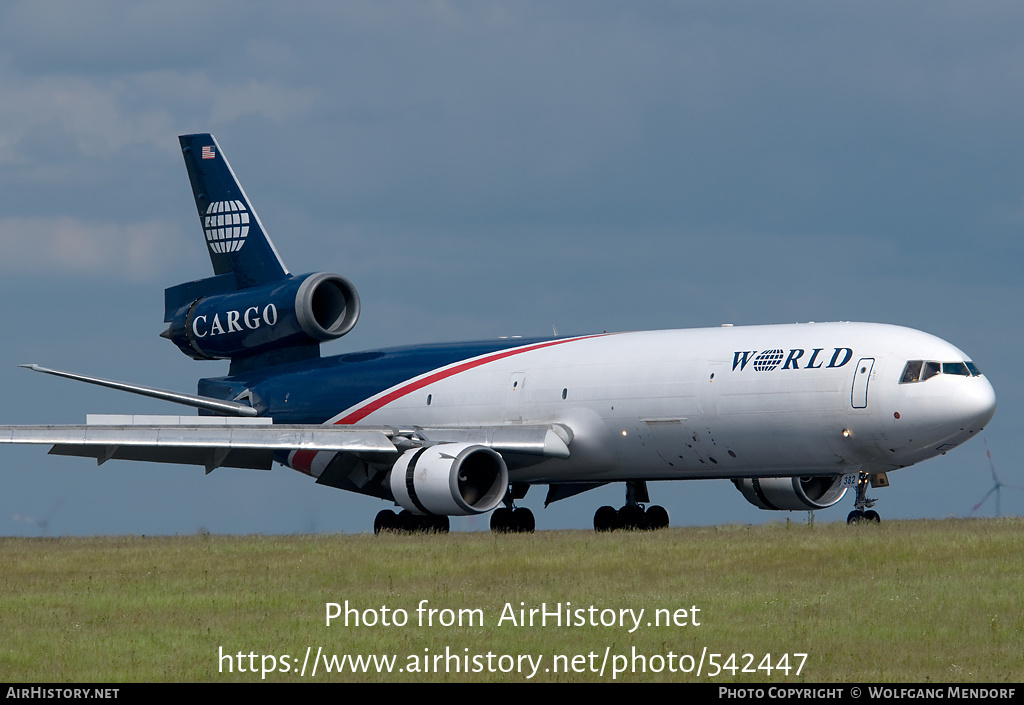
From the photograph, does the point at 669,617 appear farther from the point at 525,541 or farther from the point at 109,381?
the point at 109,381

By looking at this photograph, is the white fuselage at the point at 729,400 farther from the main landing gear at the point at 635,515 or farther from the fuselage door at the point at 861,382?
the main landing gear at the point at 635,515

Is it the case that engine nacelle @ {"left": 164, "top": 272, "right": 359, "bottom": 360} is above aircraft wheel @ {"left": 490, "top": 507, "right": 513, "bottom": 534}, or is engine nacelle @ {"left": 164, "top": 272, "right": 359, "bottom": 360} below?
above

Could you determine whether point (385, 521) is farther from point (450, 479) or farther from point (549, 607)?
point (549, 607)

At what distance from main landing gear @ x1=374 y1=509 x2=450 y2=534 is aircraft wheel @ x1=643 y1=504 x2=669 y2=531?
488 cm

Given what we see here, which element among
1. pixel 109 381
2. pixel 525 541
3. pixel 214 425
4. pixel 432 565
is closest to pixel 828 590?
pixel 432 565

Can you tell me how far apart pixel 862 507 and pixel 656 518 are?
7.28 m

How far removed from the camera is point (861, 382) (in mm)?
27812

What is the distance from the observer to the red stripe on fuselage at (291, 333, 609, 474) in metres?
34.9

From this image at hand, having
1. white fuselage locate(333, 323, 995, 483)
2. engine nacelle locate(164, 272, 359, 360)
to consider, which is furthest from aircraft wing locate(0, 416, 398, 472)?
engine nacelle locate(164, 272, 359, 360)

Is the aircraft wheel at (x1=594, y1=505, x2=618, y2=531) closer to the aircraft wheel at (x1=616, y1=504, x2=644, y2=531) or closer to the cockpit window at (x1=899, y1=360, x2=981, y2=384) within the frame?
the aircraft wheel at (x1=616, y1=504, x2=644, y2=531)

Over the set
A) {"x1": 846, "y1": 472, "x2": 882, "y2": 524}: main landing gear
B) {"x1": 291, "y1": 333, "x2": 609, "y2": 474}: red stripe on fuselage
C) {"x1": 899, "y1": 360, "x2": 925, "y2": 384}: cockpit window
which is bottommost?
{"x1": 846, "y1": 472, "x2": 882, "y2": 524}: main landing gear

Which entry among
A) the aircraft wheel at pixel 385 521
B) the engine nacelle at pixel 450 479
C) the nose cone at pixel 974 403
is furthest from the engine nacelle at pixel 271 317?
the nose cone at pixel 974 403

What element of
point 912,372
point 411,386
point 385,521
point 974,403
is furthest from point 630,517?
point 974,403
